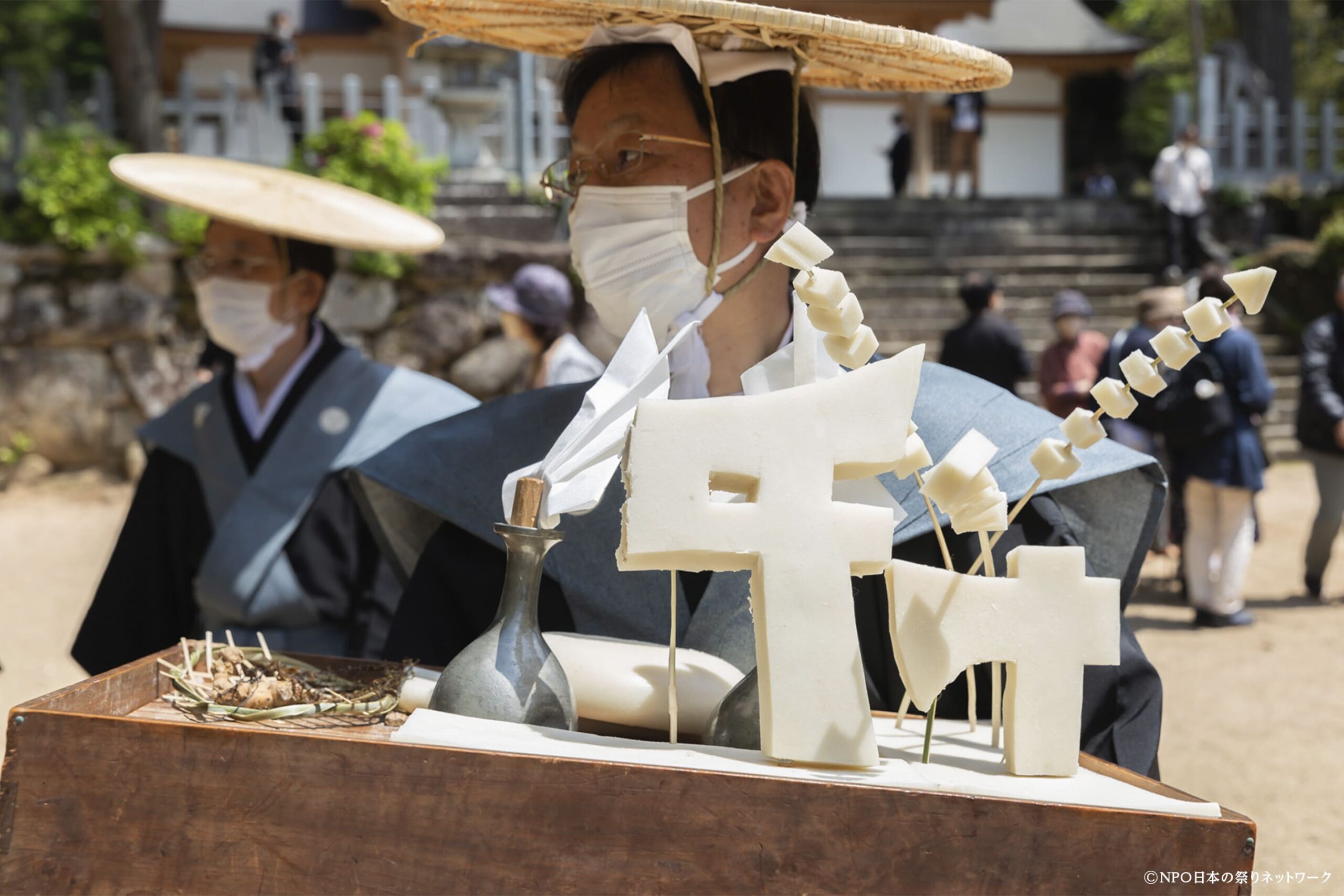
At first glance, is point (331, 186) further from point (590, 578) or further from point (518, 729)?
point (518, 729)

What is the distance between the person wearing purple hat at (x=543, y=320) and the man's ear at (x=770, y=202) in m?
3.31

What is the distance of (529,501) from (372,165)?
30.9 ft

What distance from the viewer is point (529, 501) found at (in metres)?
1.37

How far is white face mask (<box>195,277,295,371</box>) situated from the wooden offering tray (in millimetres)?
2294

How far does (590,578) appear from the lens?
6.22 ft

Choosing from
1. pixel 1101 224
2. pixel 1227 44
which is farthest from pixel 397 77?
Answer: pixel 1227 44

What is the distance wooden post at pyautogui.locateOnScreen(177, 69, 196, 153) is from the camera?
11820 mm

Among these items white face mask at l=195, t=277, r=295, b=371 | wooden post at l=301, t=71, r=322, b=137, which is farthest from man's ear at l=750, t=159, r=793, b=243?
wooden post at l=301, t=71, r=322, b=137

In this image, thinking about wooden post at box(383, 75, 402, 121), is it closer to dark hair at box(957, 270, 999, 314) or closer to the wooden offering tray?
dark hair at box(957, 270, 999, 314)

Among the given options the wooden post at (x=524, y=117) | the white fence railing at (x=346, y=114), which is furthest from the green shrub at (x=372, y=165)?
the wooden post at (x=524, y=117)

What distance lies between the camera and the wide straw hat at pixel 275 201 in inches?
130

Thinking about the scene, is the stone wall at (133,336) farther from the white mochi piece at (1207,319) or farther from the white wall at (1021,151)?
the white wall at (1021,151)

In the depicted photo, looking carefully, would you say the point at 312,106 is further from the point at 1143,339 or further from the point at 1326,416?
the point at 1326,416

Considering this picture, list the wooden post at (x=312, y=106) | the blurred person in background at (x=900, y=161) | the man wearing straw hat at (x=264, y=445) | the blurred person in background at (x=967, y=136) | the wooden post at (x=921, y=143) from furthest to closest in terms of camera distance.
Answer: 1. the wooden post at (x=921, y=143)
2. the blurred person in background at (x=900, y=161)
3. the blurred person in background at (x=967, y=136)
4. the wooden post at (x=312, y=106)
5. the man wearing straw hat at (x=264, y=445)
